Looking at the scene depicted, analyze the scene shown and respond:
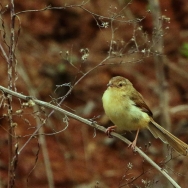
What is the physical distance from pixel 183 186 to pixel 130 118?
3441mm

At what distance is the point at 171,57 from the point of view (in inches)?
484

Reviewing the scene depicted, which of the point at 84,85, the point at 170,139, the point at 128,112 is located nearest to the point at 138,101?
the point at 128,112

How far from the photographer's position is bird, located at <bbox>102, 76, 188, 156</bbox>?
18.6ft

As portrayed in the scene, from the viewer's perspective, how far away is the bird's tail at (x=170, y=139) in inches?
219

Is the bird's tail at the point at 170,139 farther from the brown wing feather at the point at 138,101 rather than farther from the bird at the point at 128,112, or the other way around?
the brown wing feather at the point at 138,101

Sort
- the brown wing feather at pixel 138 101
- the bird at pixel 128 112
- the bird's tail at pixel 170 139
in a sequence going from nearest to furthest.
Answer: the bird's tail at pixel 170 139, the bird at pixel 128 112, the brown wing feather at pixel 138 101

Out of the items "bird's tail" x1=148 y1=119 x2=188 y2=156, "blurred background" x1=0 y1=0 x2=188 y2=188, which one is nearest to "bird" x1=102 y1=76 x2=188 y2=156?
"bird's tail" x1=148 y1=119 x2=188 y2=156

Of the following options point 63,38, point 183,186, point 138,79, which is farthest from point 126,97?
point 63,38

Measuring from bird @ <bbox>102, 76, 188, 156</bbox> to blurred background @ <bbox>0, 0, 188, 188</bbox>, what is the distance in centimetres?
306

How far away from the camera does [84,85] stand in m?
11.9

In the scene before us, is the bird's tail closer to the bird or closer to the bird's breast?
the bird

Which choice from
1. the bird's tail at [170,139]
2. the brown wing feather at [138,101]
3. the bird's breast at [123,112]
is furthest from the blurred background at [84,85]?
the bird's breast at [123,112]

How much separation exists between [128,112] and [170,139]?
A: 50 cm

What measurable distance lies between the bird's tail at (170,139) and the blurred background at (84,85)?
292 cm
